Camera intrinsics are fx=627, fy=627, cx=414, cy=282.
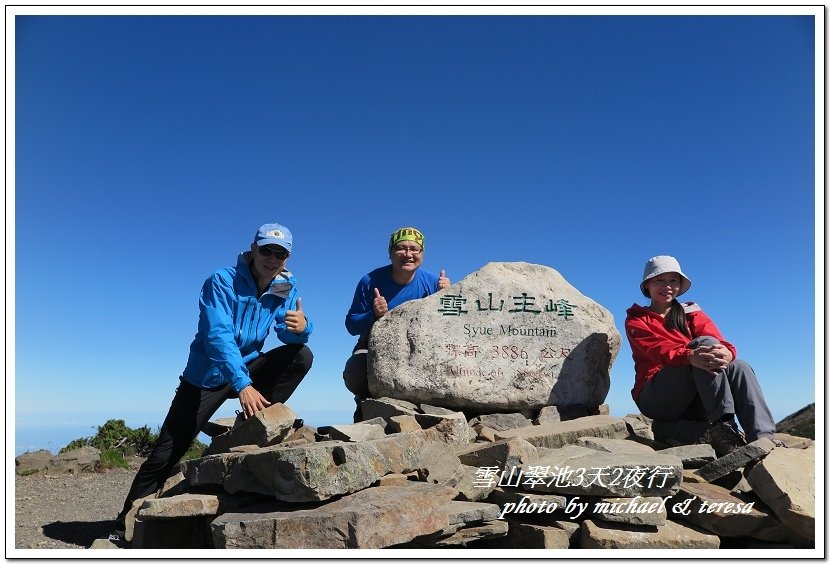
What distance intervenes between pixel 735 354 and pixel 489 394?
3.25 metres

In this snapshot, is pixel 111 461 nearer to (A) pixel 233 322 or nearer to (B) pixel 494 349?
(A) pixel 233 322

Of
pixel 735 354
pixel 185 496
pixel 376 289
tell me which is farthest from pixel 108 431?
pixel 735 354

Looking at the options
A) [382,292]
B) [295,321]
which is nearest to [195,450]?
[382,292]

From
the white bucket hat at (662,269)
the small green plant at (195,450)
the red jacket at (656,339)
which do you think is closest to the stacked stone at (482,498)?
the red jacket at (656,339)

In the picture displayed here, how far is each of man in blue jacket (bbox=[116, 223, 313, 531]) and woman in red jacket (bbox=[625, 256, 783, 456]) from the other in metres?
4.38

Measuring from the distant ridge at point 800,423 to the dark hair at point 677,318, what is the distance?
941 cm

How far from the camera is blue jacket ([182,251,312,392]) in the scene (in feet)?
23.8

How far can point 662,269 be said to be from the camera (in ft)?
25.2

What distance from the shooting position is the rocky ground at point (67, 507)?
780 centimetres

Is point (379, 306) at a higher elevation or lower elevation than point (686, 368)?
higher

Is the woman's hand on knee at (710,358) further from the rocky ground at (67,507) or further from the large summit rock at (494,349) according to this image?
the rocky ground at (67,507)

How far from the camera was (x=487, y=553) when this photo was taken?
5129mm

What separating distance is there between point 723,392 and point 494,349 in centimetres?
317

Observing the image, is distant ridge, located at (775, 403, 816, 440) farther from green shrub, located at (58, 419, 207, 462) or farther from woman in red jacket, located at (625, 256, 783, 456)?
green shrub, located at (58, 419, 207, 462)
